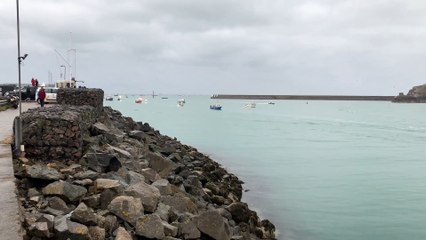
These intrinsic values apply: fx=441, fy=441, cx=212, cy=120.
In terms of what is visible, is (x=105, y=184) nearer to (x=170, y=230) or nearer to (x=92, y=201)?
(x=92, y=201)

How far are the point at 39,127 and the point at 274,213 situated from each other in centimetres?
1070

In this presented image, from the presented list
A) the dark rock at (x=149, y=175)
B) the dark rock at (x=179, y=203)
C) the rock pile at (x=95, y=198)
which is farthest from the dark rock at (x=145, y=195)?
the dark rock at (x=149, y=175)

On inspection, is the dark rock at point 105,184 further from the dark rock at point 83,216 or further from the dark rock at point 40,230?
the dark rock at point 40,230

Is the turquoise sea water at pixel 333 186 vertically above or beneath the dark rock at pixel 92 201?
beneath

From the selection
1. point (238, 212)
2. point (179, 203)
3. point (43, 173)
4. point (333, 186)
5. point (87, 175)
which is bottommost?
point (333, 186)

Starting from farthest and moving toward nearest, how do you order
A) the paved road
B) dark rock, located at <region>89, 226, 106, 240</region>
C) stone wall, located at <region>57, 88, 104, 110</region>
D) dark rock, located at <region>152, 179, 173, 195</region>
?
stone wall, located at <region>57, 88, 104, 110</region>, dark rock, located at <region>152, 179, 173, 195</region>, dark rock, located at <region>89, 226, 106, 240</region>, the paved road

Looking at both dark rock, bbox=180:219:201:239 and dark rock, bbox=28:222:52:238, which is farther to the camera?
dark rock, bbox=180:219:201:239

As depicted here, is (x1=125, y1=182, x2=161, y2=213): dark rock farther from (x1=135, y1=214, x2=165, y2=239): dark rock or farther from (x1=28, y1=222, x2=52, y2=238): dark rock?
(x1=28, y1=222, x2=52, y2=238): dark rock

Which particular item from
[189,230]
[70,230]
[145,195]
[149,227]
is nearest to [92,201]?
[145,195]

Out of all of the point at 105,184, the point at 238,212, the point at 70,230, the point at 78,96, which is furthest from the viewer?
the point at 78,96

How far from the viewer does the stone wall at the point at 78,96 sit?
64.0ft

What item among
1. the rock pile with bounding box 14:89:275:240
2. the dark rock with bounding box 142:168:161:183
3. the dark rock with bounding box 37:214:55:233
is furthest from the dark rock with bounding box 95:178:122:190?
the dark rock with bounding box 142:168:161:183

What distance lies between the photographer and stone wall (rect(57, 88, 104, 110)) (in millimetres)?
19500

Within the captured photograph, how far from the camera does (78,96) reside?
1967 centimetres
